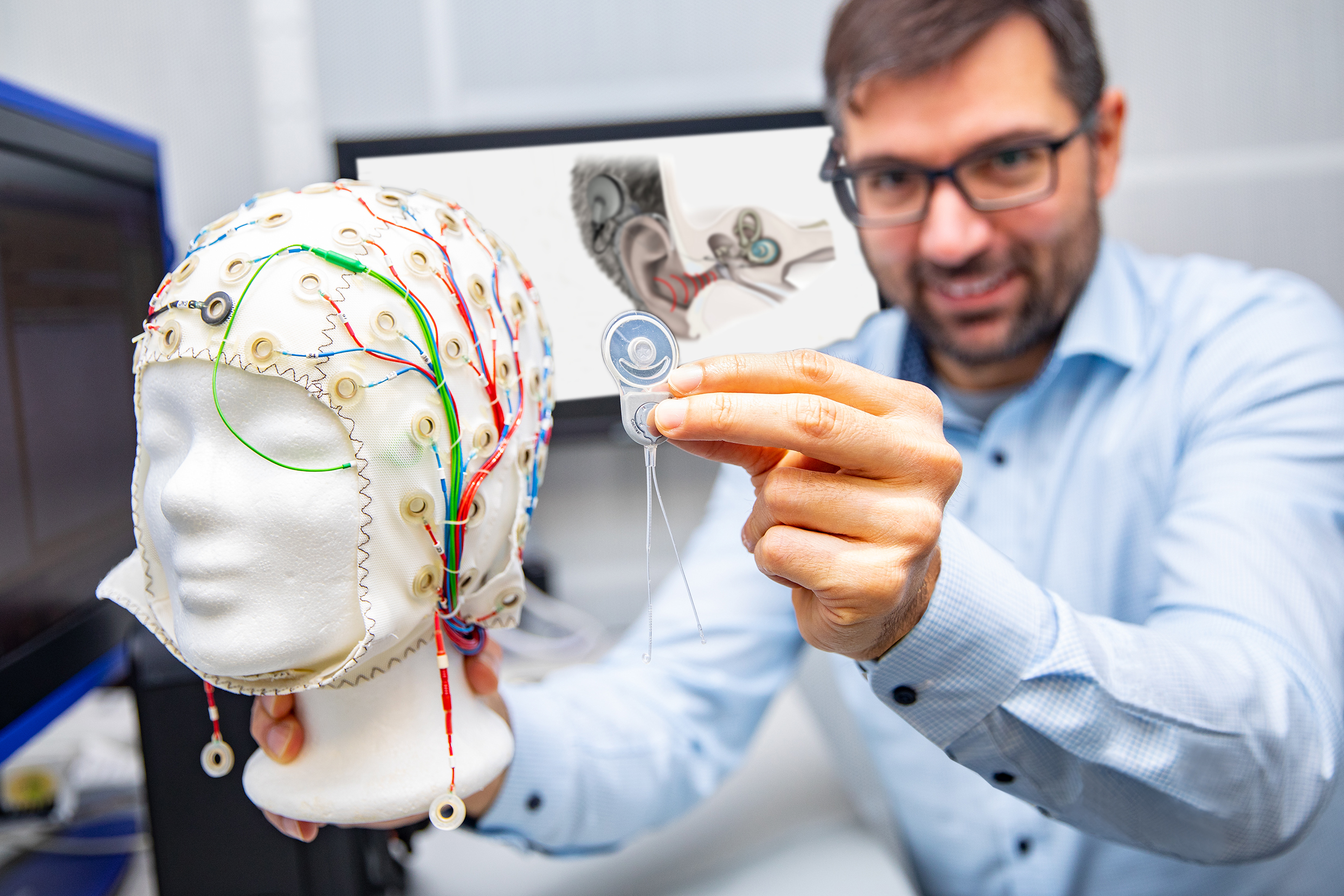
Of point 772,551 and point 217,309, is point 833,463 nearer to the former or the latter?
point 772,551

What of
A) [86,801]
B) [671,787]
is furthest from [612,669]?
[86,801]

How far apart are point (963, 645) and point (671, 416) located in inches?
12.0

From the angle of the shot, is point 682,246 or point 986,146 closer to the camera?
point 682,246

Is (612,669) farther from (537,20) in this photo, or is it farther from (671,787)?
(537,20)

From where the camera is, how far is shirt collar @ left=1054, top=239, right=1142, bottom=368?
100 cm

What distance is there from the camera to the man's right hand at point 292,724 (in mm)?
601

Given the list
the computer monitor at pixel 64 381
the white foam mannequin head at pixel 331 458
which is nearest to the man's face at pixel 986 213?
the white foam mannequin head at pixel 331 458

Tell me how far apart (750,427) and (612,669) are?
2.42 ft

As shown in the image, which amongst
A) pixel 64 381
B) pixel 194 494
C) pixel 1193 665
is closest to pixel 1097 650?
pixel 1193 665

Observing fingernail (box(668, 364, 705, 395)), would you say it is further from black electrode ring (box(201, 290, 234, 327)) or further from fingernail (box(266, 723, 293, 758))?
fingernail (box(266, 723, 293, 758))

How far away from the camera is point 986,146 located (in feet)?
2.82

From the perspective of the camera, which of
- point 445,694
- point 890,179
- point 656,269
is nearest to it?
point 445,694

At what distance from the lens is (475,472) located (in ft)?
1.81

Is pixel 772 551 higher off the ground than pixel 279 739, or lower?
higher
